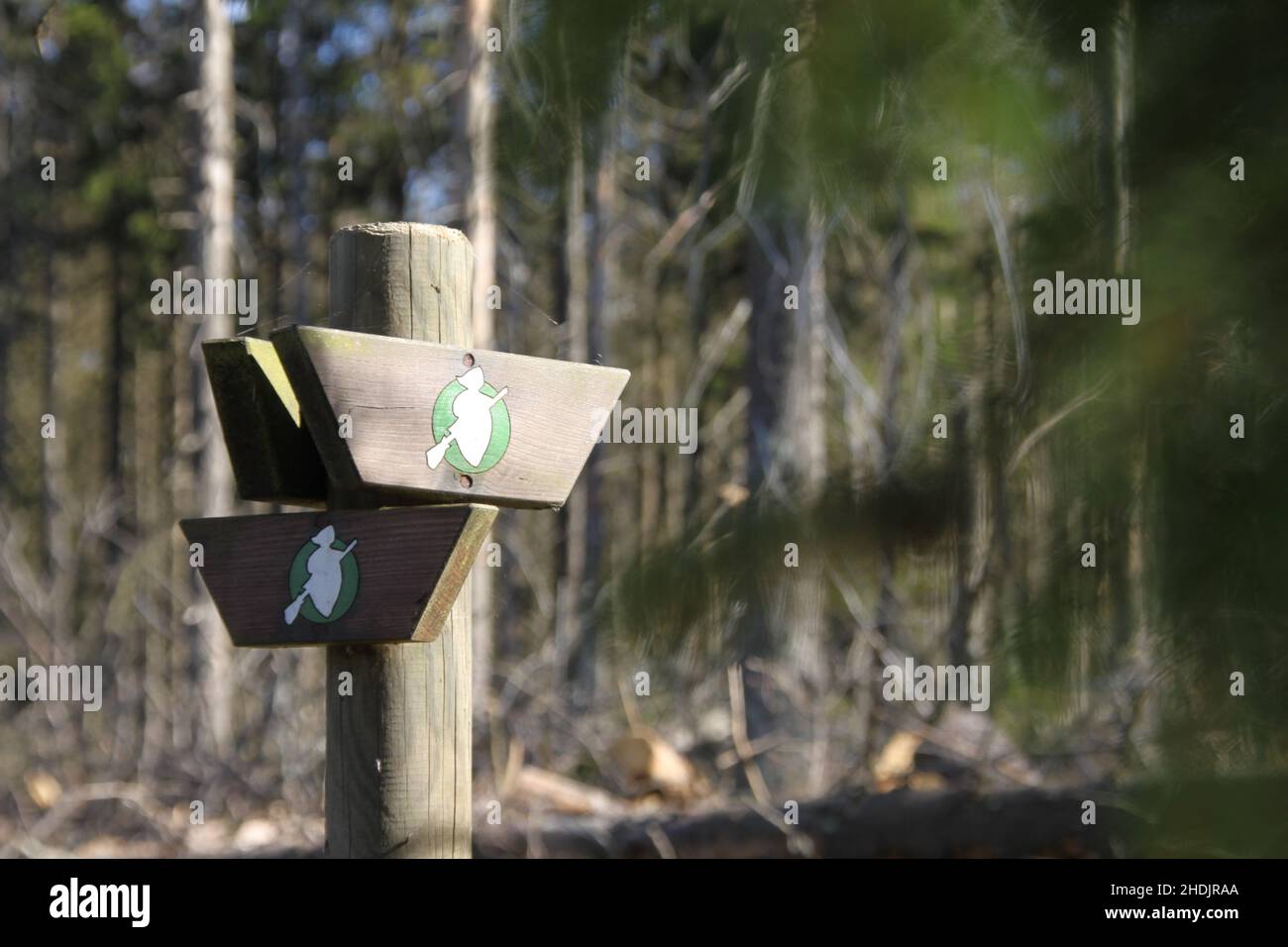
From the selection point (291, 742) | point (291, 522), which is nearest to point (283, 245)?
point (291, 742)

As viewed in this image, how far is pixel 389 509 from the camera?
2.02 m

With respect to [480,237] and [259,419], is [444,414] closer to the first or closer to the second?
[259,419]

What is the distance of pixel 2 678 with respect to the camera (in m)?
8.71

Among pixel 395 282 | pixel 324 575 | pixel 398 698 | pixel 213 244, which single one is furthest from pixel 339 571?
pixel 213 244

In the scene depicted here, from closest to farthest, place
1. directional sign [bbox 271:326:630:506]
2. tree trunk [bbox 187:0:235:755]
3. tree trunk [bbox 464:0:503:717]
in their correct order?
1. directional sign [bbox 271:326:630:506]
2. tree trunk [bbox 464:0:503:717]
3. tree trunk [bbox 187:0:235:755]

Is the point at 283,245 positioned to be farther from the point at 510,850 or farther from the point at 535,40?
the point at 535,40

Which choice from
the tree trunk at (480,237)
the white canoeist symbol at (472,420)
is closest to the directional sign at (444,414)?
the white canoeist symbol at (472,420)

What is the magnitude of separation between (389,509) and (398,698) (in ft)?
0.96

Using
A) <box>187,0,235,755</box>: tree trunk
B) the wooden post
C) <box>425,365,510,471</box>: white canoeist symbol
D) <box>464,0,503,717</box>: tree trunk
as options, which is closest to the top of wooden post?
the wooden post

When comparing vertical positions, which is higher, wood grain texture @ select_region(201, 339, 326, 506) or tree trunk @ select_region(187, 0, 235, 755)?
tree trunk @ select_region(187, 0, 235, 755)

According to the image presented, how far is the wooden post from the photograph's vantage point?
2084 millimetres

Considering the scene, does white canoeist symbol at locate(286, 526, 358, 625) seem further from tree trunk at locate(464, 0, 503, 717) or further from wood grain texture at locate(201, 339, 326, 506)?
tree trunk at locate(464, 0, 503, 717)

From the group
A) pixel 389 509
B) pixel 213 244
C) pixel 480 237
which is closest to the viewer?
pixel 389 509

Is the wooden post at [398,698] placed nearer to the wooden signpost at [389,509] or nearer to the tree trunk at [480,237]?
the wooden signpost at [389,509]
